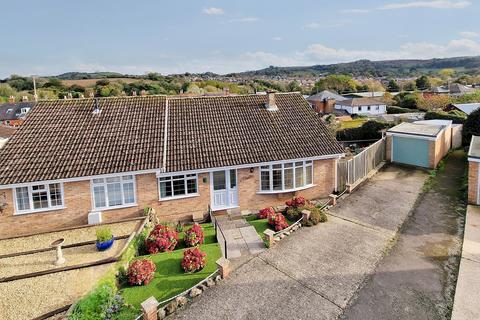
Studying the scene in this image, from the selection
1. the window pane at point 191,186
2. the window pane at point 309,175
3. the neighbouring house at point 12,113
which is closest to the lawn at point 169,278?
the window pane at point 191,186

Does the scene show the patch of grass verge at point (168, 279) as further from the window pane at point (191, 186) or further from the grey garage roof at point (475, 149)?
the grey garage roof at point (475, 149)

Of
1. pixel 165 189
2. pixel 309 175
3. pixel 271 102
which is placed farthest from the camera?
pixel 271 102

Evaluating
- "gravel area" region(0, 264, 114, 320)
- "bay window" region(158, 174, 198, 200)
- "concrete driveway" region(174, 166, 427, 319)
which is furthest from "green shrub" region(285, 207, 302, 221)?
"gravel area" region(0, 264, 114, 320)

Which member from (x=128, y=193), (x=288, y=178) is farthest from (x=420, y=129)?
(x=128, y=193)

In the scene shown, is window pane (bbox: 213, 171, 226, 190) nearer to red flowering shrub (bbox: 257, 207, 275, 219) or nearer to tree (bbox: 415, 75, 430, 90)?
red flowering shrub (bbox: 257, 207, 275, 219)

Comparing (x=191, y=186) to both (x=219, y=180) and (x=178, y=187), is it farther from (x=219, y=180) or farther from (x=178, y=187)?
(x=219, y=180)
